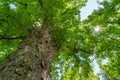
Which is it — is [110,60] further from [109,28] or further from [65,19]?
[65,19]

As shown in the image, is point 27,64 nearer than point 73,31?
Yes

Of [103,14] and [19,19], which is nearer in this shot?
[19,19]

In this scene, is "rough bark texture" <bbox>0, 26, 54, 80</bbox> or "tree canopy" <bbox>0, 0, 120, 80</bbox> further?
"tree canopy" <bbox>0, 0, 120, 80</bbox>

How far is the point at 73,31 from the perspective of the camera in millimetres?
7004

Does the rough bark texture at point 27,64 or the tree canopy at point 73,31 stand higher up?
the tree canopy at point 73,31

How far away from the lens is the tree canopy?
6.24 meters

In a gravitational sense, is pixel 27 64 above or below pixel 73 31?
below

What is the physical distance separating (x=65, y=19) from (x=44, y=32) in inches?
70.5

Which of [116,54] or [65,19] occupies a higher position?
[65,19]

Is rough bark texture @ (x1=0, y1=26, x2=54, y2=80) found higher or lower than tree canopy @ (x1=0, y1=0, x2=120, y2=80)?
lower

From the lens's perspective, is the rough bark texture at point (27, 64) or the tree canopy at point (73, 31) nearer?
the rough bark texture at point (27, 64)

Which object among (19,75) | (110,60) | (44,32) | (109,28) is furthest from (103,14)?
(19,75)

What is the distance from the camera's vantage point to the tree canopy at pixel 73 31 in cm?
624

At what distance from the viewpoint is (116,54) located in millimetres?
7133
